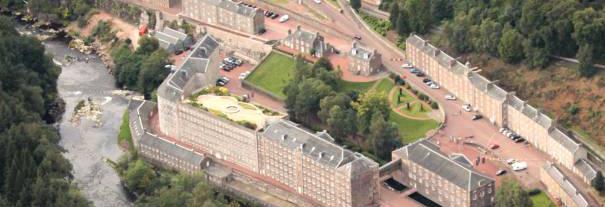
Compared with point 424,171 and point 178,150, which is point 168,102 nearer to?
point 178,150

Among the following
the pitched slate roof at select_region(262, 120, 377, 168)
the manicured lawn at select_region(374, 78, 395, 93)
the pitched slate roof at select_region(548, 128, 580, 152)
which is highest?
the pitched slate roof at select_region(548, 128, 580, 152)

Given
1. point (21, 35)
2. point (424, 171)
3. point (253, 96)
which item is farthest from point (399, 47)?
point (21, 35)

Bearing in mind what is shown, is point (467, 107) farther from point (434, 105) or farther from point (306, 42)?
point (306, 42)

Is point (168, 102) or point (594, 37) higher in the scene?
point (594, 37)

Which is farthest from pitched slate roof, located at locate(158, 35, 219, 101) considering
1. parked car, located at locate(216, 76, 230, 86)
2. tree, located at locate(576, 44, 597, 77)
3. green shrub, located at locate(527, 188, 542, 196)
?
tree, located at locate(576, 44, 597, 77)

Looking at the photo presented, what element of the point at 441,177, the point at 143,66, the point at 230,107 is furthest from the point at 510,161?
the point at 143,66

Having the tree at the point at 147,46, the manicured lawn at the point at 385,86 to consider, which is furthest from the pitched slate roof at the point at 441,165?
the tree at the point at 147,46

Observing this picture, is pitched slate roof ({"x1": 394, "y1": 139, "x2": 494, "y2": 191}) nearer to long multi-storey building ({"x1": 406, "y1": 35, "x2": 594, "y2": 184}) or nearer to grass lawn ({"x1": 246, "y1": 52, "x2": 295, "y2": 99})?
long multi-storey building ({"x1": 406, "y1": 35, "x2": 594, "y2": 184})
